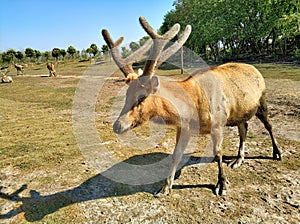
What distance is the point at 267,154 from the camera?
6.19m

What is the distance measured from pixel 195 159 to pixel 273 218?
2.43m

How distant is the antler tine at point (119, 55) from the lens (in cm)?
463

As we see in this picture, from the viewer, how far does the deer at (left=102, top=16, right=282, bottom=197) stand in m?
4.08

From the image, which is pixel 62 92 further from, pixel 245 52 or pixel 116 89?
pixel 245 52

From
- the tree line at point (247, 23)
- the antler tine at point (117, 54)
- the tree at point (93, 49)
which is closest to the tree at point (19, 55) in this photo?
the tree at point (93, 49)

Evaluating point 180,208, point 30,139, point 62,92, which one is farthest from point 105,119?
point 62,92

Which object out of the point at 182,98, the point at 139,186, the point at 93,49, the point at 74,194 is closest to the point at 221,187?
the point at 139,186

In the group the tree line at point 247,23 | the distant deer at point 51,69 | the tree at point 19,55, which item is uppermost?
the tree at point 19,55

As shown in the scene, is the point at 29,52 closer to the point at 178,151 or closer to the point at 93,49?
the point at 93,49

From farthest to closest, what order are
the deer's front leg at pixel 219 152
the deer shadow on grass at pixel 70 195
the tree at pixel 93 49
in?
the tree at pixel 93 49 < the deer's front leg at pixel 219 152 < the deer shadow on grass at pixel 70 195

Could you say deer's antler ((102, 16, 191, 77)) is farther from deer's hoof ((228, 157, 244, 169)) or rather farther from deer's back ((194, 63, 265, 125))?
deer's hoof ((228, 157, 244, 169))

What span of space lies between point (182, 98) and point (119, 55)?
59.7 inches

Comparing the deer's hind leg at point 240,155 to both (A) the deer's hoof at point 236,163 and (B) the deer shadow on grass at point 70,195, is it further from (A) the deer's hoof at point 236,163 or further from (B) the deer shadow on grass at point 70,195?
(B) the deer shadow on grass at point 70,195

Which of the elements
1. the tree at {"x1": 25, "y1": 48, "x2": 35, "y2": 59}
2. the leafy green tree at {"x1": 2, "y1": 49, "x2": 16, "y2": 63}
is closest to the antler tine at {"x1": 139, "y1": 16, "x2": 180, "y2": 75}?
the leafy green tree at {"x1": 2, "y1": 49, "x2": 16, "y2": 63}
